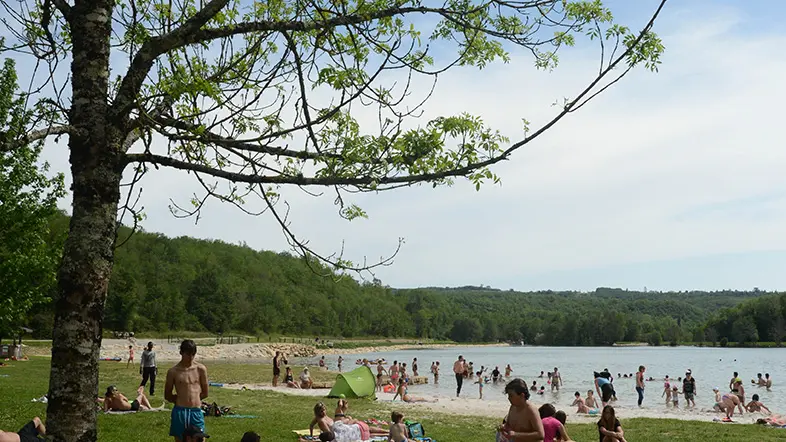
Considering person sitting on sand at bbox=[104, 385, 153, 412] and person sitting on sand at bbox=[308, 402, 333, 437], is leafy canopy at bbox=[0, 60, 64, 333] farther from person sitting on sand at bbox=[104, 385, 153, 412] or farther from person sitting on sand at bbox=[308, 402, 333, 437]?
person sitting on sand at bbox=[308, 402, 333, 437]

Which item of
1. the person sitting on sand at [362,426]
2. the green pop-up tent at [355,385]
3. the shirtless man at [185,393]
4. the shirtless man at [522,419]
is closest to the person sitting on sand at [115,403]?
the person sitting on sand at [362,426]

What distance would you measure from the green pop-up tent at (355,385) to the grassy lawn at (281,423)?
5.24 feet

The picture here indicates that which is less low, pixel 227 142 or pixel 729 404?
pixel 227 142

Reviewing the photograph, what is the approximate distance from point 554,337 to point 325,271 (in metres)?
162

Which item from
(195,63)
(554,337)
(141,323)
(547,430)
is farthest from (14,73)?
(554,337)

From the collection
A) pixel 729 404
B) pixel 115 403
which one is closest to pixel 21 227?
pixel 115 403

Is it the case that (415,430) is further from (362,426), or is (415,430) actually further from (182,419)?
(182,419)

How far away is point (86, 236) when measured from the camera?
437 centimetres

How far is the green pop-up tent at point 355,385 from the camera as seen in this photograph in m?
21.8

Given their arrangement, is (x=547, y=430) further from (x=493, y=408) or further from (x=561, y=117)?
(x=493, y=408)

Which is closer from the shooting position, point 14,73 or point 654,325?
point 14,73

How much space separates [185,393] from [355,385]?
15.4 m

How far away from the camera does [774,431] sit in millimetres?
14148

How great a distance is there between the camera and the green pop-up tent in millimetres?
21797
